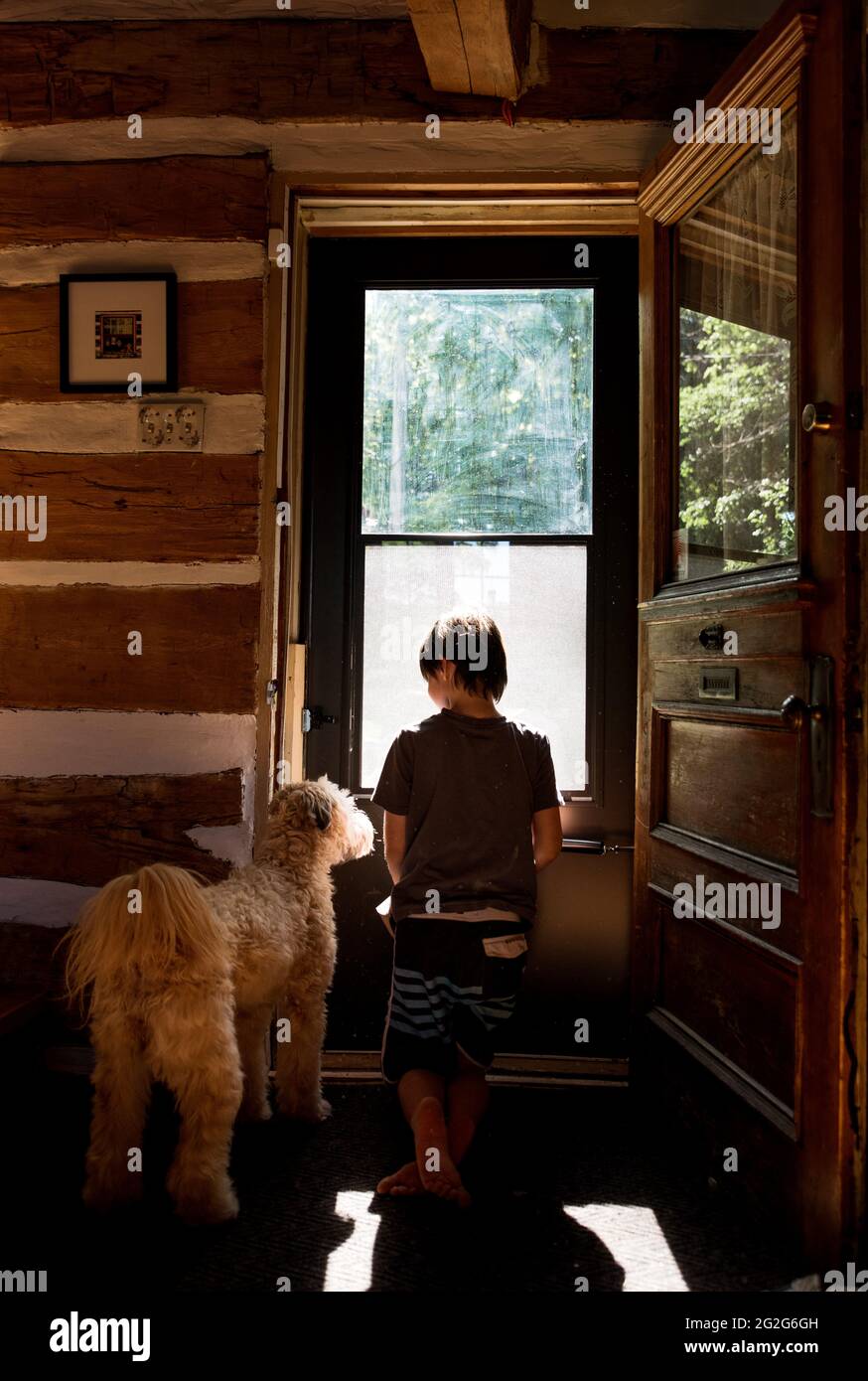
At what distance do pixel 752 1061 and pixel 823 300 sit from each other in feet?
6.26

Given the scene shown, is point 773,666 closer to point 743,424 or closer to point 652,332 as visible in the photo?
point 743,424

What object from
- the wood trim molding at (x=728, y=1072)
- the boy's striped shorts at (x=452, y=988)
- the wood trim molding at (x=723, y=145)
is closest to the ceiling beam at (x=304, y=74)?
the wood trim molding at (x=723, y=145)

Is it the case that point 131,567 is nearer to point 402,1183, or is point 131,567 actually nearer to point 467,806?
point 467,806

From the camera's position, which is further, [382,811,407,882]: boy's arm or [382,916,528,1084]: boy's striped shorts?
[382,811,407,882]: boy's arm

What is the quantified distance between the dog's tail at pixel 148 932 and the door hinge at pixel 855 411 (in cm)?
195

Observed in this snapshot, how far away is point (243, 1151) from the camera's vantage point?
283cm

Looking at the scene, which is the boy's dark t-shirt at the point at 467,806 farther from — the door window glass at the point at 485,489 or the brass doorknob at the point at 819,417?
the brass doorknob at the point at 819,417

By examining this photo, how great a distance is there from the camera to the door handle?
2.13 metres

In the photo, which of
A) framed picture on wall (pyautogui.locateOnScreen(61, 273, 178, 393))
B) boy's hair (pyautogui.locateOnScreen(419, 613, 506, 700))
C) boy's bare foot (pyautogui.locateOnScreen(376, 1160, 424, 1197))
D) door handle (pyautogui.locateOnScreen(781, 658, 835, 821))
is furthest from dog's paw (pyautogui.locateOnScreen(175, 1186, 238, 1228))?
framed picture on wall (pyautogui.locateOnScreen(61, 273, 178, 393))

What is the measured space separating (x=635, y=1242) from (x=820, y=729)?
1380mm

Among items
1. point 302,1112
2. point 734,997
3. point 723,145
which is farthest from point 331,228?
point 302,1112

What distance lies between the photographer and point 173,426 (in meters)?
3.32

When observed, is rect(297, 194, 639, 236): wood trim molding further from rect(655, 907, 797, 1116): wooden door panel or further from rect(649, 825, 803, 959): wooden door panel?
rect(655, 907, 797, 1116): wooden door panel
